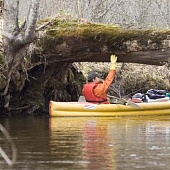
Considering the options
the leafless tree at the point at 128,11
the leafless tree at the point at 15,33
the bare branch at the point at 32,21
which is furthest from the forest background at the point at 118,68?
the bare branch at the point at 32,21

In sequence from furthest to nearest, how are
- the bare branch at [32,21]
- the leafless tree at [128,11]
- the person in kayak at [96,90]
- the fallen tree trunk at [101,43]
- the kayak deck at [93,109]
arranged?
the leafless tree at [128,11] → the person in kayak at [96,90] → the kayak deck at [93,109] → the fallen tree trunk at [101,43] → the bare branch at [32,21]

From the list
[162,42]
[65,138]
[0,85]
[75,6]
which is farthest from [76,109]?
[75,6]

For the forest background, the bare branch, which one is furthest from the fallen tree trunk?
the forest background

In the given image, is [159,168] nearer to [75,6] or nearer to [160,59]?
[160,59]

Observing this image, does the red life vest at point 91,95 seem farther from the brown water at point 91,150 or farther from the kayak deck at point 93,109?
the brown water at point 91,150

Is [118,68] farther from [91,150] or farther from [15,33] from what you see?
[91,150]

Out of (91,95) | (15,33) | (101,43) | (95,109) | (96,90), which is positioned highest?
(15,33)

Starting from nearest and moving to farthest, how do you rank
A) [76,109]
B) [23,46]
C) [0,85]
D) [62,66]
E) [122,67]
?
[23,46], [0,85], [76,109], [62,66], [122,67]

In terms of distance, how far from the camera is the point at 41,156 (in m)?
4.94

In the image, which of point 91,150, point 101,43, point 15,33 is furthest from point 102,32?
point 91,150

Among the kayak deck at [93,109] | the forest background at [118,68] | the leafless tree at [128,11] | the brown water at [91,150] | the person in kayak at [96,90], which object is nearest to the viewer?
the brown water at [91,150]

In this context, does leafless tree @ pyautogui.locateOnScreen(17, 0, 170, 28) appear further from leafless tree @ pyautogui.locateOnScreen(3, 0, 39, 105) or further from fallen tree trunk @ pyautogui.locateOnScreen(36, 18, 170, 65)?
leafless tree @ pyautogui.locateOnScreen(3, 0, 39, 105)

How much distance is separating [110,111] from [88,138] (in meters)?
5.04

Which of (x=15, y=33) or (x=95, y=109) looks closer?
(x=15, y=33)
